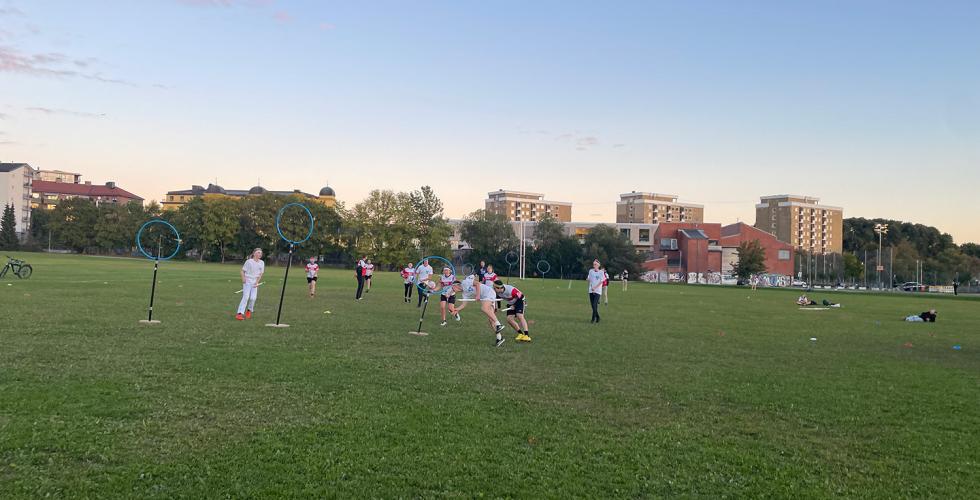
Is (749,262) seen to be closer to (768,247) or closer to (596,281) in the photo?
(768,247)

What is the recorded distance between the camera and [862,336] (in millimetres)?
22297

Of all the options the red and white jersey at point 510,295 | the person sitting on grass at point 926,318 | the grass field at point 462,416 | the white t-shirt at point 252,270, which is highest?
the white t-shirt at point 252,270

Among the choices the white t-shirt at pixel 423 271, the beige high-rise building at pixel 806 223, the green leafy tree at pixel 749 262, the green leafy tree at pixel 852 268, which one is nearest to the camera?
the white t-shirt at pixel 423 271

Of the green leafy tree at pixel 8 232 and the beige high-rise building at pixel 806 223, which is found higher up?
the beige high-rise building at pixel 806 223

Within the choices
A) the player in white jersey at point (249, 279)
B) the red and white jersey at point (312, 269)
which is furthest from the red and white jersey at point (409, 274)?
the player in white jersey at point (249, 279)

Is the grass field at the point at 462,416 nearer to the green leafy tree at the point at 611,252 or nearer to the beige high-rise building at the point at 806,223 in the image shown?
the green leafy tree at the point at 611,252

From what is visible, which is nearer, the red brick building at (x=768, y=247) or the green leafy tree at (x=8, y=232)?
the red brick building at (x=768, y=247)

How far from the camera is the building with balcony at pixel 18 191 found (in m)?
144

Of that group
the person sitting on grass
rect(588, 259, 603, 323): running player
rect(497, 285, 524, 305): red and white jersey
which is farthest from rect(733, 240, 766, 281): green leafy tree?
rect(497, 285, 524, 305): red and white jersey

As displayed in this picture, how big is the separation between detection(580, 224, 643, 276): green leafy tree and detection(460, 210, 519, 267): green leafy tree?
1467 centimetres

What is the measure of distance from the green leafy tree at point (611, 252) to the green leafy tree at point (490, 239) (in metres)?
14.7

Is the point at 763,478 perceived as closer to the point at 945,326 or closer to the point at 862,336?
the point at 862,336

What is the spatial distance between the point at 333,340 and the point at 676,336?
10286 mm

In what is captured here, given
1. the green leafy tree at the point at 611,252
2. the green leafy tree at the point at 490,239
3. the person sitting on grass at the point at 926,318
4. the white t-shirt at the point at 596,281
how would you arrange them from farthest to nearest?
the green leafy tree at the point at 490,239 < the green leafy tree at the point at 611,252 < the person sitting on grass at the point at 926,318 < the white t-shirt at the point at 596,281
